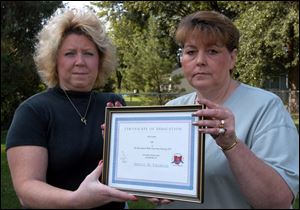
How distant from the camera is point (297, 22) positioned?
19891mm

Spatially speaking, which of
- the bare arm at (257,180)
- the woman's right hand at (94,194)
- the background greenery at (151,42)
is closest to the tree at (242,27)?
the background greenery at (151,42)

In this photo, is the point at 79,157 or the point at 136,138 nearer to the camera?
the point at 136,138

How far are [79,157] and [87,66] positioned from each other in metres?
0.56

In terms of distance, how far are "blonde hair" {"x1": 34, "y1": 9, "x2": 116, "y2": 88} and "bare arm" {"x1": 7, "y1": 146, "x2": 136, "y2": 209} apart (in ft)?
1.93

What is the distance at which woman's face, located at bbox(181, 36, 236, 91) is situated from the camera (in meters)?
2.25

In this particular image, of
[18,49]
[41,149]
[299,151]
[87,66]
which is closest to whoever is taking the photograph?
[299,151]

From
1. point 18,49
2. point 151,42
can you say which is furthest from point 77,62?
point 151,42

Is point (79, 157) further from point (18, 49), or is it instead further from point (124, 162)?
point (18, 49)

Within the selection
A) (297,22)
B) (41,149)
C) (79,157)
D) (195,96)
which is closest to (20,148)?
(41,149)

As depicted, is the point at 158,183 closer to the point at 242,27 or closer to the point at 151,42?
the point at 242,27

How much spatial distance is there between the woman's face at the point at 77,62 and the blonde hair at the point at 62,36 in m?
0.03

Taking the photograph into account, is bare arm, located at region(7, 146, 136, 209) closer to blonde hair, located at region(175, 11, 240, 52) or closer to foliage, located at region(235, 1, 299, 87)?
blonde hair, located at region(175, 11, 240, 52)

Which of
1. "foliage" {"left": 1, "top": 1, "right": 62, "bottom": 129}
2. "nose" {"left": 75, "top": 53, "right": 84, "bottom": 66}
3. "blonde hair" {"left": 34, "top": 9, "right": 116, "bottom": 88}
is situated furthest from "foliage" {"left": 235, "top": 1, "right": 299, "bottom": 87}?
"nose" {"left": 75, "top": 53, "right": 84, "bottom": 66}

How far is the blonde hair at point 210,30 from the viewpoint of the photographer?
2244 millimetres
